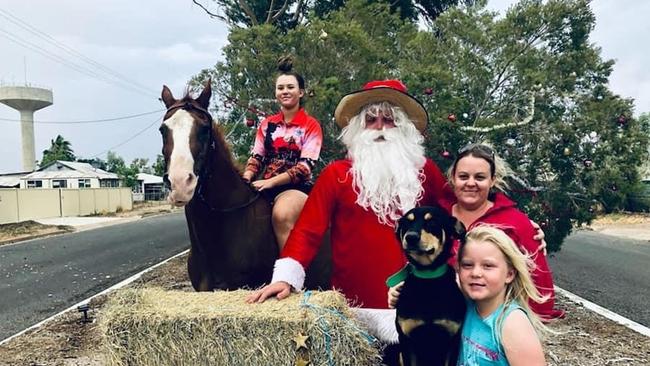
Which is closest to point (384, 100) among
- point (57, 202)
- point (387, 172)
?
point (387, 172)

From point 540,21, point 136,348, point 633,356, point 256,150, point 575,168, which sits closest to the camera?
point 136,348

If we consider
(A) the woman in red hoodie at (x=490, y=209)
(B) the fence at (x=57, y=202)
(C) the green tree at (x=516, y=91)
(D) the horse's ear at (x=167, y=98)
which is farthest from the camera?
(B) the fence at (x=57, y=202)

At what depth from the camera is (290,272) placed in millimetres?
2652

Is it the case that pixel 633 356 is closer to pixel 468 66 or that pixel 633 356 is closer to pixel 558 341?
pixel 558 341

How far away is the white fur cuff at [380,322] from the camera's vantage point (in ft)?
8.40

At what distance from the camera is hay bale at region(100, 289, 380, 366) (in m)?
2.22

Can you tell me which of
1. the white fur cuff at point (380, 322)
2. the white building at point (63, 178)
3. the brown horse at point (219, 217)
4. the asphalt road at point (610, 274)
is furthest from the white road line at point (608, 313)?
the white building at point (63, 178)

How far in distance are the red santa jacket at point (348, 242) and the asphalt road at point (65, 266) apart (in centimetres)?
545

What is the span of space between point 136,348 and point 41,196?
28.5 m

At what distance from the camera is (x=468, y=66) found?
24.4ft

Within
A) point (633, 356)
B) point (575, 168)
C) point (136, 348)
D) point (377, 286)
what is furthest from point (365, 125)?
point (575, 168)

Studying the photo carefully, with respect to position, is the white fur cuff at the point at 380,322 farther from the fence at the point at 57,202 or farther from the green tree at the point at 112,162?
the green tree at the point at 112,162

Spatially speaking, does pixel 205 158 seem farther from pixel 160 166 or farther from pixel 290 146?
pixel 160 166

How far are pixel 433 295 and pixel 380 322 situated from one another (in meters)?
0.55
